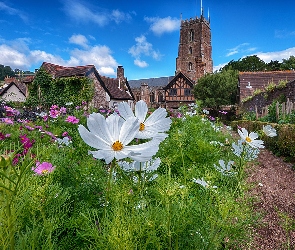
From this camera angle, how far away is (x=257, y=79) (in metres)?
23.7

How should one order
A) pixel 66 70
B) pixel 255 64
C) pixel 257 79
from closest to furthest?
pixel 66 70, pixel 257 79, pixel 255 64

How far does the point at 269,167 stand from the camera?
616 centimetres

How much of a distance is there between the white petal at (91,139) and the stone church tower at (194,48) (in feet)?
160

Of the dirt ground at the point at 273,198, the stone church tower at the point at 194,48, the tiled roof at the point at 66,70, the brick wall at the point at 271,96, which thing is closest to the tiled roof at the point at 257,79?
the brick wall at the point at 271,96

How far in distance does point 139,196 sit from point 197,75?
4855cm

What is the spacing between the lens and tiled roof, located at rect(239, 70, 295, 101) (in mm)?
22812

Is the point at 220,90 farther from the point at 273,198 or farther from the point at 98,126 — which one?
the point at 98,126

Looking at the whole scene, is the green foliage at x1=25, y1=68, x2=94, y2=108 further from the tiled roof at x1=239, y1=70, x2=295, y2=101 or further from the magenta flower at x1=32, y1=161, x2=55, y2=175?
the magenta flower at x1=32, y1=161, x2=55, y2=175

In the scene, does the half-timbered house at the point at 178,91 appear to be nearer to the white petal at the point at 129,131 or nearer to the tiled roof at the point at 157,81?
the tiled roof at the point at 157,81

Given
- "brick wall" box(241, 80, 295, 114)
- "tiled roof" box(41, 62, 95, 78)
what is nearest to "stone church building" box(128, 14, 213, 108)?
"tiled roof" box(41, 62, 95, 78)

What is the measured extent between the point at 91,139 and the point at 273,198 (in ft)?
14.0

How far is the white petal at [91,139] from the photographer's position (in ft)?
2.14

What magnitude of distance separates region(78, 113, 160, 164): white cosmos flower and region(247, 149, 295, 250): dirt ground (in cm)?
158

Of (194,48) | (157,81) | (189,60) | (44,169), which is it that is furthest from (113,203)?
(194,48)
